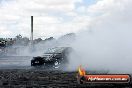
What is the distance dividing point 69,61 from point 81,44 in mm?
4580

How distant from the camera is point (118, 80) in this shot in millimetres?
17203

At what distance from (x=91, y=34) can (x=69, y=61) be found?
19.1ft

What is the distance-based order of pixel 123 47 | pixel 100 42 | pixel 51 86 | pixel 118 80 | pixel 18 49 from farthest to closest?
pixel 18 49 → pixel 100 42 → pixel 123 47 → pixel 51 86 → pixel 118 80

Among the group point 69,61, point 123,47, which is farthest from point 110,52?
point 69,61

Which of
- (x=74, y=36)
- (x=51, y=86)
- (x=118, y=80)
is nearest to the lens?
(x=118, y=80)

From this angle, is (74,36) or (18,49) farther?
(18,49)

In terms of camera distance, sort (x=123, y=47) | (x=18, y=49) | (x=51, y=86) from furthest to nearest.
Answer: (x=18, y=49)
(x=123, y=47)
(x=51, y=86)

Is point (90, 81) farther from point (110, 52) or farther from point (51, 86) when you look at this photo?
point (110, 52)

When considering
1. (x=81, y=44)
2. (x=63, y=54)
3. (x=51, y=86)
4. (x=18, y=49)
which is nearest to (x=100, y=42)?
(x=81, y=44)

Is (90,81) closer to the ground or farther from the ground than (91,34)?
closer to the ground

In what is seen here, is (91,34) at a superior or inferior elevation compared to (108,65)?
superior

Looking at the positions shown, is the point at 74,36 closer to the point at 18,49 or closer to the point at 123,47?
the point at 123,47

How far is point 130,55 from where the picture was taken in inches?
1160

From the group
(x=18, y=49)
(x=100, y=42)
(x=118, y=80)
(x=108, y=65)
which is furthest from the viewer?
(x=18, y=49)
